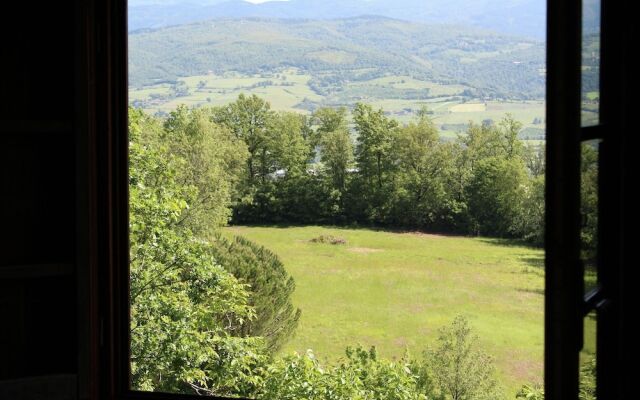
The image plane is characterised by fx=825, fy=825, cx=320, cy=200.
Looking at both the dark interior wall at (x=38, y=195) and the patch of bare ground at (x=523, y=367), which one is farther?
the patch of bare ground at (x=523, y=367)

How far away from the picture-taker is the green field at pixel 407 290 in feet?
41.9

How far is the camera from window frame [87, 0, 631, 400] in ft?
2.66

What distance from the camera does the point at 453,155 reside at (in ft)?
42.7

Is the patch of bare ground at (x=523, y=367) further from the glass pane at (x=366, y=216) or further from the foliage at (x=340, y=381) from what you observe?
the foliage at (x=340, y=381)

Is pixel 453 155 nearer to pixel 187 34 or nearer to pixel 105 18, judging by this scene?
pixel 187 34

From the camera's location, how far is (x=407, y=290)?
13.5m

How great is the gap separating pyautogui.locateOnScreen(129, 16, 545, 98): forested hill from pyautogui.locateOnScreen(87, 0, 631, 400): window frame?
13.9 m

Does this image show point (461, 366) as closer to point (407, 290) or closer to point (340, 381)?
point (407, 290)

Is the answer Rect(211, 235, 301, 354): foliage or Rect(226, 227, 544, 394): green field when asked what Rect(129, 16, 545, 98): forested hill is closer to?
Rect(226, 227, 544, 394): green field
